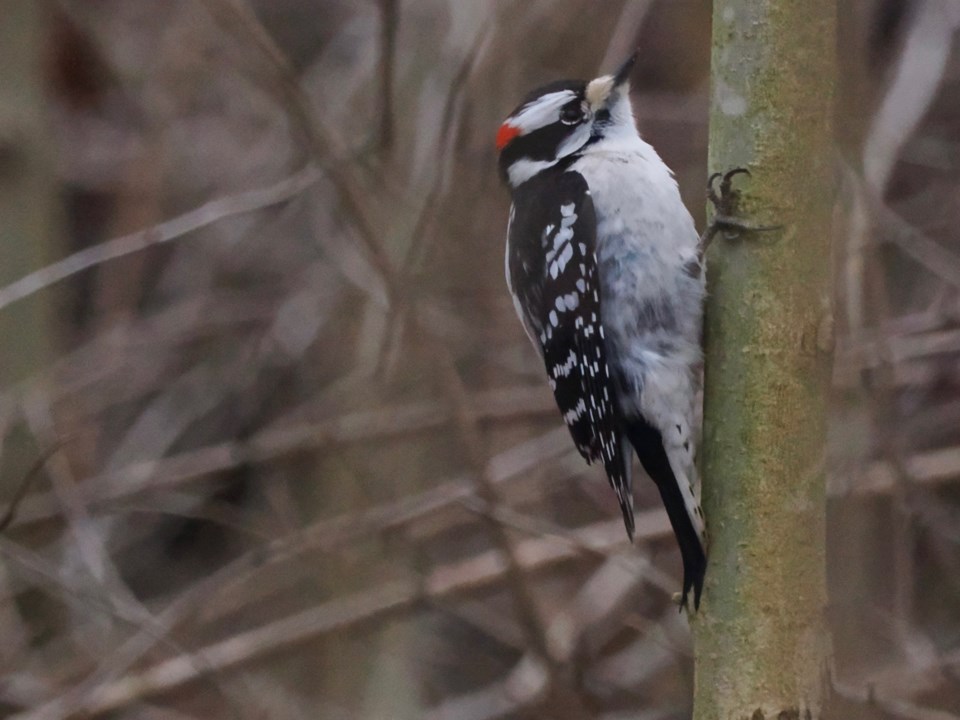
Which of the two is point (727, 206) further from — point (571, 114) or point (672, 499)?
point (571, 114)

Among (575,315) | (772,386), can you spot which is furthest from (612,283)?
(772,386)

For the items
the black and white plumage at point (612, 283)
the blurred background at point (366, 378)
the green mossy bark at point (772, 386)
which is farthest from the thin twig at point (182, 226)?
the green mossy bark at point (772, 386)

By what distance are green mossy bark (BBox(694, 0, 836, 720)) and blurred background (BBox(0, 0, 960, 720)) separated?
459mm

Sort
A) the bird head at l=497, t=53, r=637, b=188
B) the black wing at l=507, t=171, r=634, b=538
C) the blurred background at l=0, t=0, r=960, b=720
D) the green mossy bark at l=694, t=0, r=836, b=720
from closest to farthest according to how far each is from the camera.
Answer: the green mossy bark at l=694, t=0, r=836, b=720 < the black wing at l=507, t=171, r=634, b=538 < the bird head at l=497, t=53, r=637, b=188 < the blurred background at l=0, t=0, r=960, b=720

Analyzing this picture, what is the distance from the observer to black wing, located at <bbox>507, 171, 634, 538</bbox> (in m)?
3.12

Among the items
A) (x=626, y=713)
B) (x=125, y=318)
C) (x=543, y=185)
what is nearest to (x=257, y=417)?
(x=125, y=318)

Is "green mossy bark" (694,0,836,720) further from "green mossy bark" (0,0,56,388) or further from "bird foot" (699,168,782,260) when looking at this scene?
"green mossy bark" (0,0,56,388)

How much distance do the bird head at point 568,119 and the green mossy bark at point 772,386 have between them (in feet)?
3.10

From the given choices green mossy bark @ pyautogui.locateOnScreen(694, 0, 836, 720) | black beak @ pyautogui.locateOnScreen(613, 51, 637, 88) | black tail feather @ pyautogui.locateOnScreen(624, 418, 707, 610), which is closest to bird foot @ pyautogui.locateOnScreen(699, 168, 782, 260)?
green mossy bark @ pyautogui.locateOnScreen(694, 0, 836, 720)

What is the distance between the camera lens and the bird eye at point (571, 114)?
3.39 metres

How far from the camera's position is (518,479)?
5.20m

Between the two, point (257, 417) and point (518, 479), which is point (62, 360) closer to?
point (257, 417)

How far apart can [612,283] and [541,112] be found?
59cm

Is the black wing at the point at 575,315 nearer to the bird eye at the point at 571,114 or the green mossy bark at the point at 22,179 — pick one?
the bird eye at the point at 571,114
